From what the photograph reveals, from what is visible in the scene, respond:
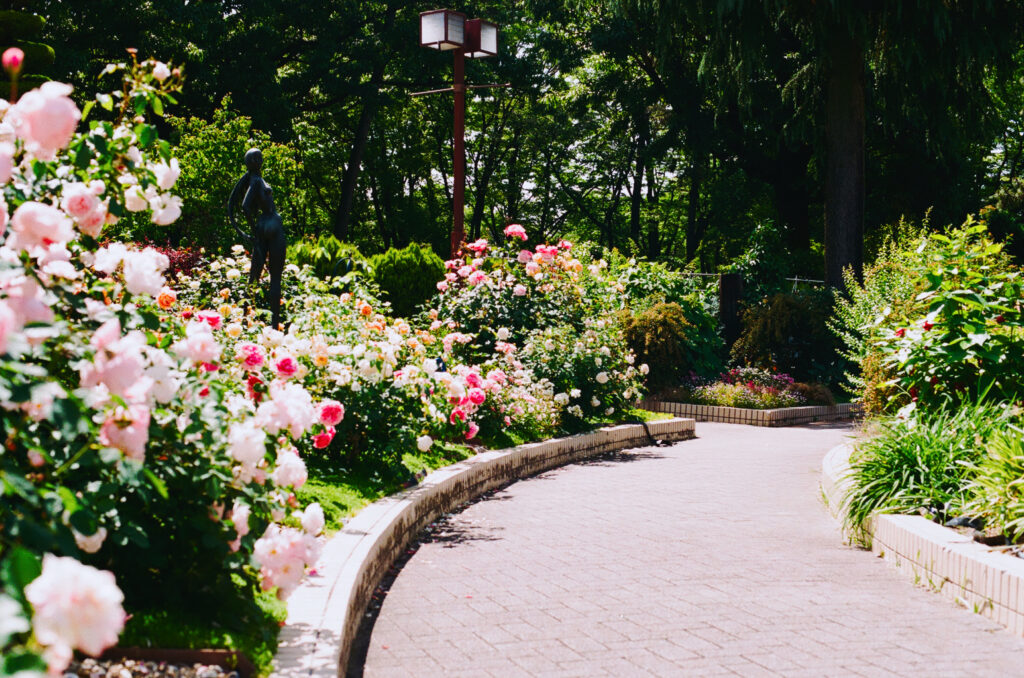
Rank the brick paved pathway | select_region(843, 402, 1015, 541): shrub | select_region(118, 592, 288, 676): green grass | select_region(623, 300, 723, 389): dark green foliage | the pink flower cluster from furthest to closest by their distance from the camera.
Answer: select_region(623, 300, 723, 389): dark green foliage → select_region(843, 402, 1015, 541): shrub → the brick paved pathway → the pink flower cluster → select_region(118, 592, 288, 676): green grass

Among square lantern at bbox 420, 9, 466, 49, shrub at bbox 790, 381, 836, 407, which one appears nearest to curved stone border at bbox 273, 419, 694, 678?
shrub at bbox 790, 381, 836, 407

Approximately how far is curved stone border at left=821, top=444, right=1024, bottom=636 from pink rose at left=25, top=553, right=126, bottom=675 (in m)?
4.52

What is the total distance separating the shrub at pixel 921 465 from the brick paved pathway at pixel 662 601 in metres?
0.41

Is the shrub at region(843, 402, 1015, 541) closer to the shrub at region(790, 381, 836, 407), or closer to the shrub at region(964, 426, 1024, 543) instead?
the shrub at region(964, 426, 1024, 543)

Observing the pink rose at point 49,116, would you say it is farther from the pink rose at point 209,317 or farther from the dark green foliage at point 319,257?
the dark green foliage at point 319,257

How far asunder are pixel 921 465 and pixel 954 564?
123 cm

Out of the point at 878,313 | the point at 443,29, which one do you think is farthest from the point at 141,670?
the point at 443,29

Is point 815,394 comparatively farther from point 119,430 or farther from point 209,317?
point 119,430

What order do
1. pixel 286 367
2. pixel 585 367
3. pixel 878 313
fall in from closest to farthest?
pixel 286 367
pixel 878 313
pixel 585 367

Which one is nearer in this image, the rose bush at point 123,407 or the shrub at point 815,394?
A: the rose bush at point 123,407

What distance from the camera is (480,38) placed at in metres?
14.3

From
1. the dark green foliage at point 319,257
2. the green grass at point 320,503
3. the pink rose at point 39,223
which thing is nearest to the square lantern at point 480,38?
the dark green foliage at point 319,257

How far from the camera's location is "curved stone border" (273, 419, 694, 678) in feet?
13.1

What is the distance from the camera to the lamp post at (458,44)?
45.6 feet
